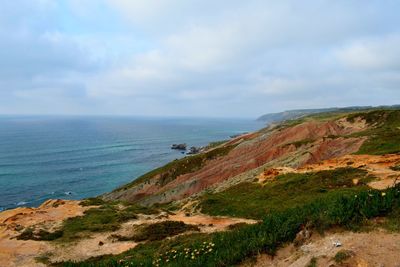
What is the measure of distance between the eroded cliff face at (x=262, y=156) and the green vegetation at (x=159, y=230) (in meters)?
28.9

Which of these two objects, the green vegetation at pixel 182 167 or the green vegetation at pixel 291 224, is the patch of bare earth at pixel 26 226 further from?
the green vegetation at pixel 182 167

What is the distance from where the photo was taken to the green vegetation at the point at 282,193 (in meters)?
31.0

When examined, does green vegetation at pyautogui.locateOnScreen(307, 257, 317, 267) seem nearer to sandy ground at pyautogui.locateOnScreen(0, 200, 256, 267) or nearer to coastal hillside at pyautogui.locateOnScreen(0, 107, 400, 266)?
coastal hillside at pyautogui.locateOnScreen(0, 107, 400, 266)

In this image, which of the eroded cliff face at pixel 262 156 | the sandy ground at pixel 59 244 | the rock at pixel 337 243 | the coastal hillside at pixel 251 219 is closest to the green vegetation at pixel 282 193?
the coastal hillside at pixel 251 219

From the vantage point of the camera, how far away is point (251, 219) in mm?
29703

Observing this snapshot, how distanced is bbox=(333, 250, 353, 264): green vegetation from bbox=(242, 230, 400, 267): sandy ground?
0.23ft

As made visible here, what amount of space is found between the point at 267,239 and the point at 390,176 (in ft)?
70.7

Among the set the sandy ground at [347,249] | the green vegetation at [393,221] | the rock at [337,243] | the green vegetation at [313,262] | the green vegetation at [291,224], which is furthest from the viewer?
the green vegetation at [291,224]

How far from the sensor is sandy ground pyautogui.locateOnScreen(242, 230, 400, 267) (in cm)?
1095

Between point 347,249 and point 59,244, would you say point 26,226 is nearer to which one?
point 59,244

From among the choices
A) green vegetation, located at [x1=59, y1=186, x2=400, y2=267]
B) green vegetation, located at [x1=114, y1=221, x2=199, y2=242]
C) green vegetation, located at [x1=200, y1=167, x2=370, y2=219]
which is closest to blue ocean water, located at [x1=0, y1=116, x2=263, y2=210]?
green vegetation, located at [x1=200, y1=167, x2=370, y2=219]

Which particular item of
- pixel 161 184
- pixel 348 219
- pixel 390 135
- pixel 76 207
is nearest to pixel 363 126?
pixel 390 135

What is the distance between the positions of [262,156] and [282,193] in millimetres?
33987

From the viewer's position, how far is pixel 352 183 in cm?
3177
